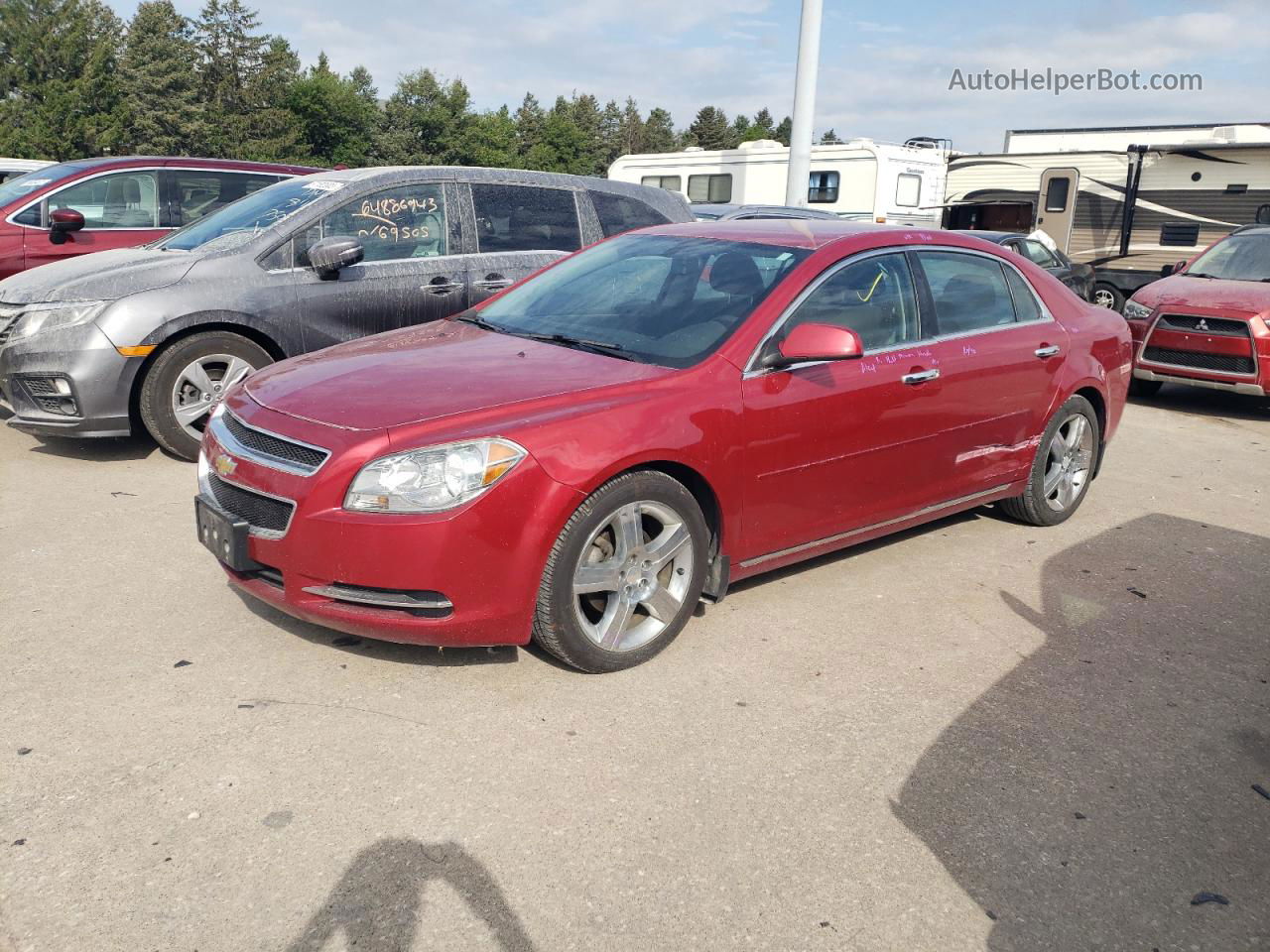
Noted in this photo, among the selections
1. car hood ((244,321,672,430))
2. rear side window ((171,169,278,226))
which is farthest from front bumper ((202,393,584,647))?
rear side window ((171,169,278,226))

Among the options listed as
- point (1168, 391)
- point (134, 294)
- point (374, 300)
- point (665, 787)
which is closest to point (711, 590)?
point (665, 787)

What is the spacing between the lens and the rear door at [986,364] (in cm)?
488

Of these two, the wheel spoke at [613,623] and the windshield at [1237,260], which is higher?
the windshield at [1237,260]

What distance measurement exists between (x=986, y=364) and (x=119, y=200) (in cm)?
715

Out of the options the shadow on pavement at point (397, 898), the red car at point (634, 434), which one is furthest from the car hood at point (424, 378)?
the shadow on pavement at point (397, 898)

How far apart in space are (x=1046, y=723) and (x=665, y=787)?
1.37 metres

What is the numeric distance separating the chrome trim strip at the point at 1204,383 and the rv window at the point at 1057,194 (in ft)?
28.9

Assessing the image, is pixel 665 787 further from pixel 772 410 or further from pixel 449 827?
pixel 772 410

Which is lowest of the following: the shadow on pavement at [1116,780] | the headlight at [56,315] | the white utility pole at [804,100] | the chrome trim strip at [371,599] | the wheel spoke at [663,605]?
the shadow on pavement at [1116,780]

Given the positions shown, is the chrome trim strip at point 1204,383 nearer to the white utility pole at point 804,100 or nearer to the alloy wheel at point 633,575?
the white utility pole at point 804,100

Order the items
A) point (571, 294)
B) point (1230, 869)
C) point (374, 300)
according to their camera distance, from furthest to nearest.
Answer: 1. point (374, 300)
2. point (571, 294)
3. point (1230, 869)

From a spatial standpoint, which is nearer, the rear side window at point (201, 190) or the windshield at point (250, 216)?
the windshield at point (250, 216)

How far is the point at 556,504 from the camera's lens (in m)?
3.48

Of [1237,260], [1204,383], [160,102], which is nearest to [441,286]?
[1204,383]
